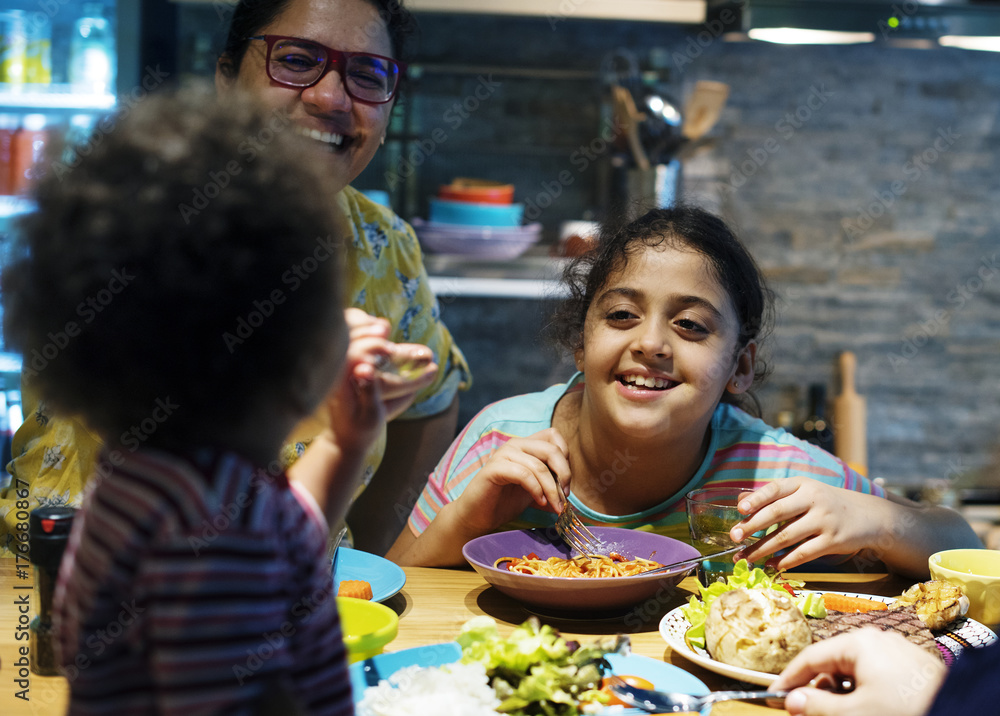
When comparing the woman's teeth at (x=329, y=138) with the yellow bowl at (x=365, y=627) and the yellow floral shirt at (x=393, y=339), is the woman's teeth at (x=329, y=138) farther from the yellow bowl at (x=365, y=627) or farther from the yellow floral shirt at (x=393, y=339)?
the yellow bowl at (x=365, y=627)

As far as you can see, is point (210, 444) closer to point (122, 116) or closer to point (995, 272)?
point (122, 116)

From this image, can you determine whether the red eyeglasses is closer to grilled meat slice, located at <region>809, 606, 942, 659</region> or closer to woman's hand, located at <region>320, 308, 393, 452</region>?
woman's hand, located at <region>320, 308, 393, 452</region>

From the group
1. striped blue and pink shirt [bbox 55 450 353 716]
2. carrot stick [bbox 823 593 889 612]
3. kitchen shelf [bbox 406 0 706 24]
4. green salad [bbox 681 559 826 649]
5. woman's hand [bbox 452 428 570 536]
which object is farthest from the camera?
kitchen shelf [bbox 406 0 706 24]

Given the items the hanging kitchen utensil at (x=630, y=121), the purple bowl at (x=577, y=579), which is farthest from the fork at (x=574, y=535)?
the hanging kitchen utensil at (x=630, y=121)

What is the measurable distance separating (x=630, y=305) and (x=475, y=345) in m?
1.72

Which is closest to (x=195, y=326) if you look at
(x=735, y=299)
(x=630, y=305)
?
(x=630, y=305)

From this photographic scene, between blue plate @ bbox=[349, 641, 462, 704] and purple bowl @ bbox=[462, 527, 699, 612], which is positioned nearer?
blue plate @ bbox=[349, 641, 462, 704]

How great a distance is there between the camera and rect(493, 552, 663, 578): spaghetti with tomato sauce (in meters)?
1.15

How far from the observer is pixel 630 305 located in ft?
4.59

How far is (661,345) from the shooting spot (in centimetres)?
134

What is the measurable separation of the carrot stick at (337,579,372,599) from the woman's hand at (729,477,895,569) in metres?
0.49

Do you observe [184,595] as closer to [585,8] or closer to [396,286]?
[396,286]

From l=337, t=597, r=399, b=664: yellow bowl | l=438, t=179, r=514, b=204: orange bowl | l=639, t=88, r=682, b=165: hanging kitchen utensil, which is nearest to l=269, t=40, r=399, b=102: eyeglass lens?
l=337, t=597, r=399, b=664: yellow bowl

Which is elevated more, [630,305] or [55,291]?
[55,291]
